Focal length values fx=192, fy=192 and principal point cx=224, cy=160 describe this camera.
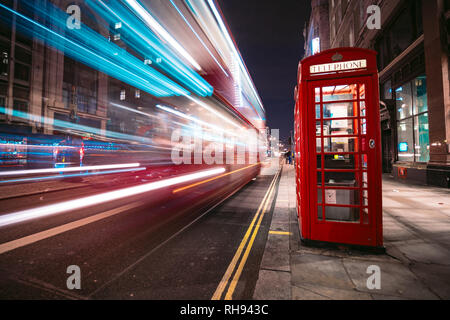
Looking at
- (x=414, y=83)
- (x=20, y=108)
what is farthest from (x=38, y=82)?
(x=414, y=83)

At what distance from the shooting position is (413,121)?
37.0 feet

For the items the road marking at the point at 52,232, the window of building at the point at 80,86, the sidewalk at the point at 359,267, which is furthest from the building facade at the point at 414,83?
the window of building at the point at 80,86

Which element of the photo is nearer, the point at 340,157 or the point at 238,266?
the point at 238,266

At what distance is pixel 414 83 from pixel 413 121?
85.6 inches

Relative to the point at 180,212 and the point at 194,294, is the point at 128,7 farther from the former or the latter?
the point at 194,294

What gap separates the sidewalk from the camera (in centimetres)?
238

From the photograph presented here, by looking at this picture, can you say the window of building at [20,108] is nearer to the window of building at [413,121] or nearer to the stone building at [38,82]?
the stone building at [38,82]

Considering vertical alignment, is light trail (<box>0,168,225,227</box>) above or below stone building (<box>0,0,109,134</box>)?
below

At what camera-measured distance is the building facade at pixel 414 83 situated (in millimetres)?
8828

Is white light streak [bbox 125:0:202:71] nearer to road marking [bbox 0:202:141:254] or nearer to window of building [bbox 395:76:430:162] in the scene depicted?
road marking [bbox 0:202:141:254]

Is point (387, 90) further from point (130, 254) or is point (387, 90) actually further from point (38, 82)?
point (38, 82)

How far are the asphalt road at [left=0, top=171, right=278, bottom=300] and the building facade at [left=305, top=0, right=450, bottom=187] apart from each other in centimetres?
993

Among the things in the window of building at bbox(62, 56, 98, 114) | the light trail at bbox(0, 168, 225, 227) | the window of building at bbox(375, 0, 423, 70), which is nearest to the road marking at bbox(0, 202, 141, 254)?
the light trail at bbox(0, 168, 225, 227)

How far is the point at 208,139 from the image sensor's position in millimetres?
14227
